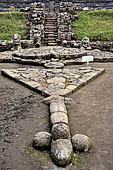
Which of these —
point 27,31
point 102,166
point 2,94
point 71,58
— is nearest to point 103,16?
point 27,31

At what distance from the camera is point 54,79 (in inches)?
337

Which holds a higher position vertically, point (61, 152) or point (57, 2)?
point (57, 2)

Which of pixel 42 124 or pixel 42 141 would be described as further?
pixel 42 124

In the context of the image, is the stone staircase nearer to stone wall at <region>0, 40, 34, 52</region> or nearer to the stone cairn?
the stone cairn

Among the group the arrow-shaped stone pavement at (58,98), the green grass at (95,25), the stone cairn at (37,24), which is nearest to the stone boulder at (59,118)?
the arrow-shaped stone pavement at (58,98)

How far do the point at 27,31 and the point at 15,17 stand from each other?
390 cm

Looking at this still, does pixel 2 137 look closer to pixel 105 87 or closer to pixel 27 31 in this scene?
pixel 105 87

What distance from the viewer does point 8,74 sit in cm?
942

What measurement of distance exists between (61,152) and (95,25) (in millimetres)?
17825

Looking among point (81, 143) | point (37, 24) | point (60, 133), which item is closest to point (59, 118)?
point (60, 133)

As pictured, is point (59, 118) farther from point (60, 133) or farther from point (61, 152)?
point (61, 152)

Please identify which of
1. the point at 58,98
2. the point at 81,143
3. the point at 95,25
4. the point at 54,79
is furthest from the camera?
the point at 95,25

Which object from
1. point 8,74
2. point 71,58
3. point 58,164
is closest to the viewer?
point 58,164

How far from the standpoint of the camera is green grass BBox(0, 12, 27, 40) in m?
18.7
